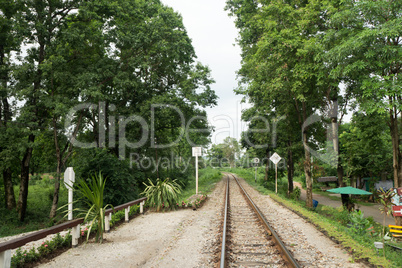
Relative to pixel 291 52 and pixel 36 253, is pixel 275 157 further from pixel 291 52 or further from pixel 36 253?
pixel 36 253

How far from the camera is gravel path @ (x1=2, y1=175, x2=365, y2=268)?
5410 mm

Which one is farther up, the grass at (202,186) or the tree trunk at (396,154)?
the tree trunk at (396,154)

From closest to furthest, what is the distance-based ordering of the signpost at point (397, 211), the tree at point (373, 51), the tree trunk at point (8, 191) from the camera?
the tree at point (373, 51) < the signpost at point (397, 211) < the tree trunk at point (8, 191)

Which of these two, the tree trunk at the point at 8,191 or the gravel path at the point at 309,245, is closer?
the gravel path at the point at 309,245

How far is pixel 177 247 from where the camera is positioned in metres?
6.47

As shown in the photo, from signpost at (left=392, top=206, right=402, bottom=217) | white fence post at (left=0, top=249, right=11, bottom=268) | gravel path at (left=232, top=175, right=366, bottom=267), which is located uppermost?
white fence post at (left=0, top=249, right=11, bottom=268)

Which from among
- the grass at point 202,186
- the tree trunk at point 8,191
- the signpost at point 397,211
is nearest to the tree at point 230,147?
the grass at point 202,186

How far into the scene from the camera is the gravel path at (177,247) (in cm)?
541

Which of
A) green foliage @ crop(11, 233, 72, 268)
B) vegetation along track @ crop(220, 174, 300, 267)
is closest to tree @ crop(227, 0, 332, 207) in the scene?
vegetation along track @ crop(220, 174, 300, 267)

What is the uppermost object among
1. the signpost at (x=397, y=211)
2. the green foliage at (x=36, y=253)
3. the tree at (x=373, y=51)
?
the tree at (x=373, y=51)

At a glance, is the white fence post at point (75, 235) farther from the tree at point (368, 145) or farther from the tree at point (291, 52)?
the tree at point (368, 145)

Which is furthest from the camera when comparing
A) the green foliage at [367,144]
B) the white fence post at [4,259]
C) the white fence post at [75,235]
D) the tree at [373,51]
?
the green foliage at [367,144]

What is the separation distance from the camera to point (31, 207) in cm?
2209

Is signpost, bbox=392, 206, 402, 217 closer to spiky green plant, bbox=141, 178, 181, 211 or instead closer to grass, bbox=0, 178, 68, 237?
spiky green plant, bbox=141, 178, 181, 211
